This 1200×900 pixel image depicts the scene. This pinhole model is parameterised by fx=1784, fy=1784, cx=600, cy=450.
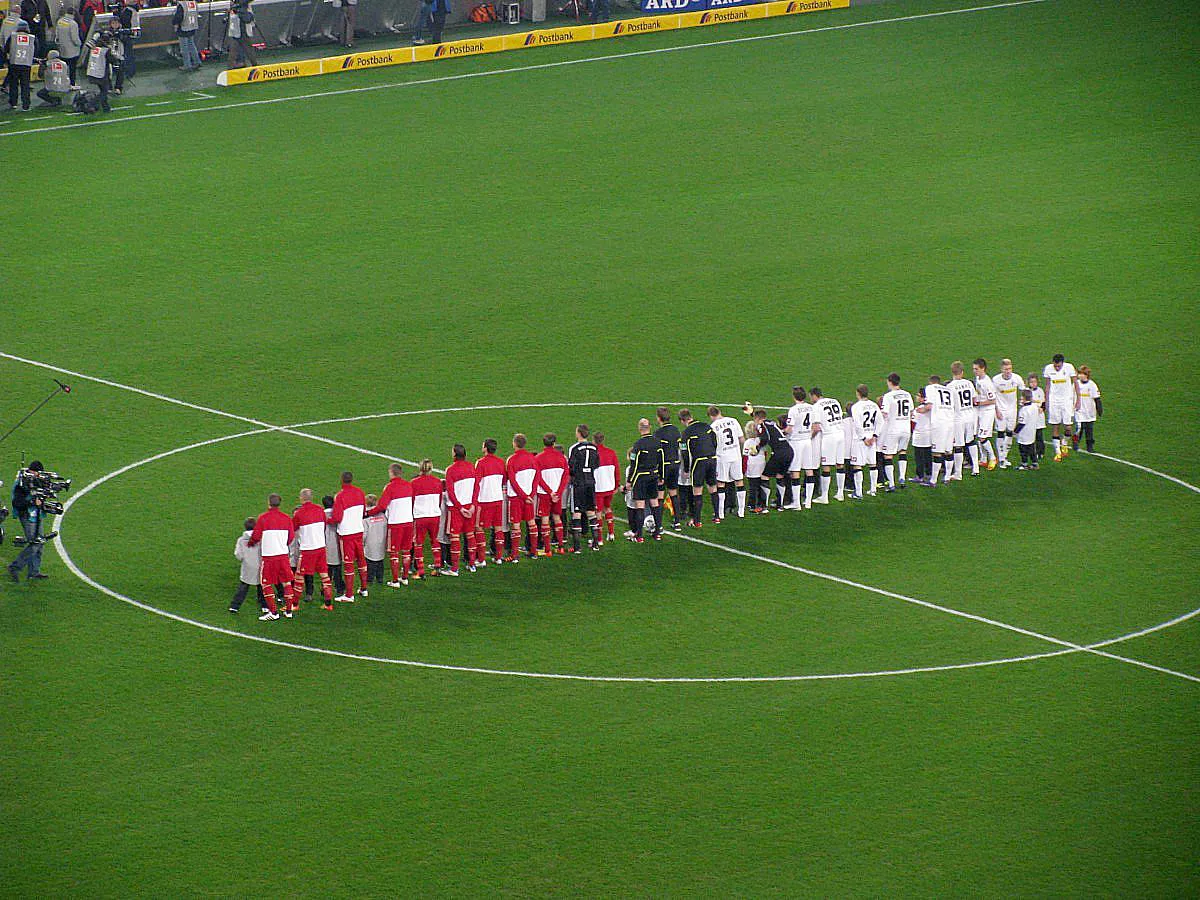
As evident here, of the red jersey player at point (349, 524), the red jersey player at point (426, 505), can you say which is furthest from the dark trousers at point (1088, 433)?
the red jersey player at point (349, 524)

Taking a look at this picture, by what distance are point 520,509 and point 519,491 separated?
12.5 inches

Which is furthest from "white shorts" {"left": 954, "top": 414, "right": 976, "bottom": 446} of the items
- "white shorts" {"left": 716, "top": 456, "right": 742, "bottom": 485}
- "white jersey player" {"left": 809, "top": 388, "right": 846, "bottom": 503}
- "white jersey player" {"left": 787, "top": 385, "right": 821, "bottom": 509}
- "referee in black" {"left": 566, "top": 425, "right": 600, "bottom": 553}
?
"referee in black" {"left": 566, "top": 425, "right": 600, "bottom": 553}

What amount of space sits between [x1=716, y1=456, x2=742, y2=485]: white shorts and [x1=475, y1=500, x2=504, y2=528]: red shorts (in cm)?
357

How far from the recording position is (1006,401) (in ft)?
93.4

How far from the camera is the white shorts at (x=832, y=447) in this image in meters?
27.0

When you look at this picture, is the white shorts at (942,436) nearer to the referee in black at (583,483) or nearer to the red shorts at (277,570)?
the referee in black at (583,483)

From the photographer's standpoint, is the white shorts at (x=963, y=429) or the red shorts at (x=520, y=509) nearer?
the red shorts at (x=520, y=509)

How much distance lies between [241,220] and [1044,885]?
27000mm

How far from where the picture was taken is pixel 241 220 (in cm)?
3984

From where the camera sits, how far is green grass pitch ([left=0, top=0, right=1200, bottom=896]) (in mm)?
18812

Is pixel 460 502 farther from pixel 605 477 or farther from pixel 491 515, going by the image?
pixel 605 477

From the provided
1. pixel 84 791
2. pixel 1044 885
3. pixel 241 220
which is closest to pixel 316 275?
pixel 241 220

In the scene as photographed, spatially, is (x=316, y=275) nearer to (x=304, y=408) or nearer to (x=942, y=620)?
(x=304, y=408)

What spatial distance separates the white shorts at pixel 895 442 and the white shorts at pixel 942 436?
399 mm
